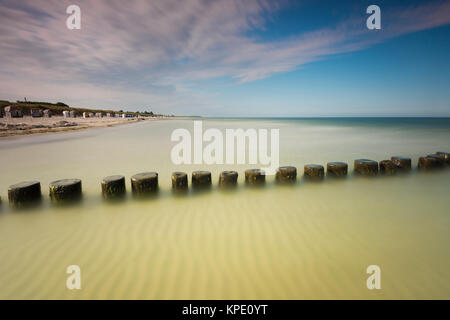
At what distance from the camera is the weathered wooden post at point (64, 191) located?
418 cm

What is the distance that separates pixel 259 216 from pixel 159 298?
7.41ft

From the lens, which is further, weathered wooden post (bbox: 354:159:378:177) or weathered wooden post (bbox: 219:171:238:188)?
weathered wooden post (bbox: 354:159:378:177)

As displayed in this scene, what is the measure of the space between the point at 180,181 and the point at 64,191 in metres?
2.36

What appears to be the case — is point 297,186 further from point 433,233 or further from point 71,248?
point 71,248

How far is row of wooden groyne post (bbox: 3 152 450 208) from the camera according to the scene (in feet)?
13.7

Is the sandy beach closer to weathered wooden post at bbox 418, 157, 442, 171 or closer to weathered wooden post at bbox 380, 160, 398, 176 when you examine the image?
weathered wooden post at bbox 380, 160, 398, 176

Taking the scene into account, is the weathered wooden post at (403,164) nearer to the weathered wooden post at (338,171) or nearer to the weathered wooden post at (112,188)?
the weathered wooden post at (338,171)

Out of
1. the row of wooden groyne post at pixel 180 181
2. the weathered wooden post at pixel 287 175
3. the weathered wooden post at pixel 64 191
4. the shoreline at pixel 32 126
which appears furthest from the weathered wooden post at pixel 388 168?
the shoreline at pixel 32 126

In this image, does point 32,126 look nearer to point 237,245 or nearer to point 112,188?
point 112,188

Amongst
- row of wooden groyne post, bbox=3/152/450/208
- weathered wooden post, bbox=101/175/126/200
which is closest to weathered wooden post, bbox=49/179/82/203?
row of wooden groyne post, bbox=3/152/450/208

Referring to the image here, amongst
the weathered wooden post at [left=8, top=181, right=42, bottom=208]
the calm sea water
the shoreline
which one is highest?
the shoreline

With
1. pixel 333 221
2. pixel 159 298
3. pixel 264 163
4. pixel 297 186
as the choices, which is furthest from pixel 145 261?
pixel 264 163

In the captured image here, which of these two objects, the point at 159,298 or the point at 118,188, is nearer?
the point at 159,298

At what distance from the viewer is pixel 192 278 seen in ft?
8.23
